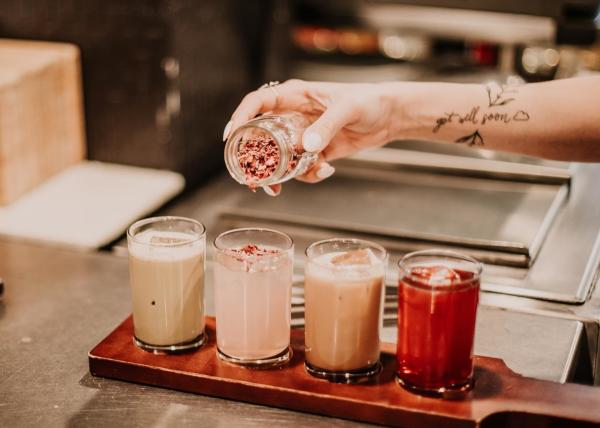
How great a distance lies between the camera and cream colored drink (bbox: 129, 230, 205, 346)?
129 cm

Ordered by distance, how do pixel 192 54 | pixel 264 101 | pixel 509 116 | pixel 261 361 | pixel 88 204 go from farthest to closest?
pixel 192 54
pixel 88 204
pixel 509 116
pixel 264 101
pixel 261 361

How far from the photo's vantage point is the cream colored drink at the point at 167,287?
4.22 feet

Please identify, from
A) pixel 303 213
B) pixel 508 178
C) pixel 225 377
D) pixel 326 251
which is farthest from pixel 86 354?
pixel 508 178

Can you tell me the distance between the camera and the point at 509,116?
1656 millimetres

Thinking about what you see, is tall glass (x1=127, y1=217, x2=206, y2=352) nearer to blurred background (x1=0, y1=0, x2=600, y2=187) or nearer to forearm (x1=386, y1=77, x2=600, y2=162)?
forearm (x1=386, y1=77, x2=600, y2=162)

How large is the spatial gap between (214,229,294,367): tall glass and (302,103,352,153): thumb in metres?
0.15

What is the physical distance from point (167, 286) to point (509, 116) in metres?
0.76

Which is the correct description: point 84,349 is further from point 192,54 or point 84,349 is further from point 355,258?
point 192,54

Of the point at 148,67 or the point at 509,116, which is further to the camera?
the point at 148,67

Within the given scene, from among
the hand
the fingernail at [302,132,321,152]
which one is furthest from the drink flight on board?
the hand

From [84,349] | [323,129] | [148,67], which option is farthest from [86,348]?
[148,67]

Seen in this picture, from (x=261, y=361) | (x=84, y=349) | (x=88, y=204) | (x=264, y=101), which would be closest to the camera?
(x=261, y=361)

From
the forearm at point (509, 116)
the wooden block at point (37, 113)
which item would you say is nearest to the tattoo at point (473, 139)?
the forearm at point (509, 116)

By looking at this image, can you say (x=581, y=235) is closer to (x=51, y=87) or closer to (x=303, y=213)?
(x=303, y=213)
